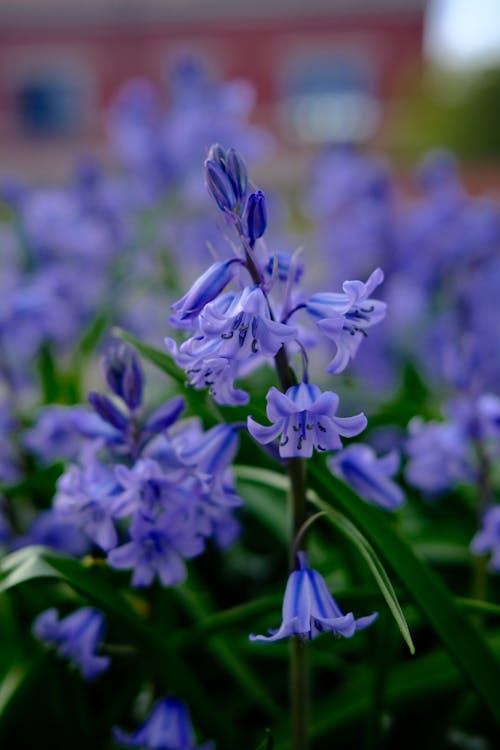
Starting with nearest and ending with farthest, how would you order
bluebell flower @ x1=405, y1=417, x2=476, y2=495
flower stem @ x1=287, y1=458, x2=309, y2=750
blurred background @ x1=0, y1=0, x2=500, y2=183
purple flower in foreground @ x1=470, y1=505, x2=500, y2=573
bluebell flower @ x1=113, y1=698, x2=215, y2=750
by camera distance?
flower stem @ x1=287, y1=458, x2=309, y2=750, bluebell flower @ x1=113, y1=698, x2=215, y2=750, purple flower in foreground @ x1=470, y1=505, x2=500, y2=573, bluebell flower @ x1=405, y1=417, x2=476, y2=495, blurred background @ x1=0, y1=0, x2=500, y2=183

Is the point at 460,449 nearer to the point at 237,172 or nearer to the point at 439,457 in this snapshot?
the point at 439,457

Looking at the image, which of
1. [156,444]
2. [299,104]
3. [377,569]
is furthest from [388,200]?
[299,104]

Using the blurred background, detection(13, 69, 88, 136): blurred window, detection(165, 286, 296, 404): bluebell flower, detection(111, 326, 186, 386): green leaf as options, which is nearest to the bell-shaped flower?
detection(165, 286, 296, 404): bluebell flower

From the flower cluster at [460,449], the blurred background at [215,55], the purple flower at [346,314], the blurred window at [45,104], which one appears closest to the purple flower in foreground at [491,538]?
the flower cluster at [460,449]

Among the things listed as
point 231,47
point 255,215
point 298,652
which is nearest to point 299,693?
point 298,652

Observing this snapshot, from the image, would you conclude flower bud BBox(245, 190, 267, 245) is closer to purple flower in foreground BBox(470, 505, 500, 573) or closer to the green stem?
the green stem

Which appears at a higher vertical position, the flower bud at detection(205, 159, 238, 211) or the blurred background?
the blurred background

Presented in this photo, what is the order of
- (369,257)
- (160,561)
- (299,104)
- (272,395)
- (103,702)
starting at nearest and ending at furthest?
1. (272,395)
2. (160,561)
3. (103,702)
4. (369,257)
5. (299,104)

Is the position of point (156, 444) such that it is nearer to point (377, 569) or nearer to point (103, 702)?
point (377, 569)
